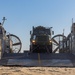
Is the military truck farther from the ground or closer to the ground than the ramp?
farther from the ground

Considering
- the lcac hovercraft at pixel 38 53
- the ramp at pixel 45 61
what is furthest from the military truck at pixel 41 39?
the ramp at pixel 45 61

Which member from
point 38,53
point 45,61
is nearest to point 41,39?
point 38,53

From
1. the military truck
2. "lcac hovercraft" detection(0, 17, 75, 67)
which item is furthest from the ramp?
the military truck

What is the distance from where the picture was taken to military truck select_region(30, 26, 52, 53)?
1475 inches

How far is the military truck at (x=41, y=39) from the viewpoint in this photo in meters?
37.5

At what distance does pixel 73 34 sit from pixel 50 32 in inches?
159

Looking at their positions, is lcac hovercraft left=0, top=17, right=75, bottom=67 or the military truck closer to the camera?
lcac hovercraft left=0, top=17, right=75, bottom=67

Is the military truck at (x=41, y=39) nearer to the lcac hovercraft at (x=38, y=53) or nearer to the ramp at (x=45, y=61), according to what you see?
the lcac hovercraft at (x=38, y=53)

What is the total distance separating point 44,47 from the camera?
38406 mm

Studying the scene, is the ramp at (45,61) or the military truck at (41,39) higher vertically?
the military truck at (41,39)

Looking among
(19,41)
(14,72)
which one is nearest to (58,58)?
(14,72)

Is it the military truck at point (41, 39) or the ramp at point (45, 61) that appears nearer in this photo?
the ramp at point (45, 61)

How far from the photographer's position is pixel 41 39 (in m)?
37.8

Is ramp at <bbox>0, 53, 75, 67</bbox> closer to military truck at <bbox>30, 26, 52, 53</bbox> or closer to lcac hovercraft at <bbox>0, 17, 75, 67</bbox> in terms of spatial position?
lcac hovercraft at <bbox>0, 17, 75, 67</bbox>
